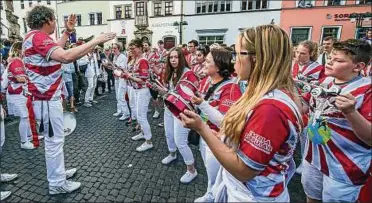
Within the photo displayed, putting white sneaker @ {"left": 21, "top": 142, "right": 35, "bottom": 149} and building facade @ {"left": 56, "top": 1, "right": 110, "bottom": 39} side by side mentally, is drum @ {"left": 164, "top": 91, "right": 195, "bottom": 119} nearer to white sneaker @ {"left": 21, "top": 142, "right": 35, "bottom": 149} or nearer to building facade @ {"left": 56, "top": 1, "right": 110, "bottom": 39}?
white sneaker @ {"left": 21, "top": 142, "right": 35, "bottom": 149}

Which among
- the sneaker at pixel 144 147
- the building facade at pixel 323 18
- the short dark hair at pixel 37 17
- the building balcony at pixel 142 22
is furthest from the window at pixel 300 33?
the short dark hair at pixel 37 17

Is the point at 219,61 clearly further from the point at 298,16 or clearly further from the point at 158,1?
the point at 158,1

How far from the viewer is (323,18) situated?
72.8 feet

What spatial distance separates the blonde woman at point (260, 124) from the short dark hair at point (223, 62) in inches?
53.1

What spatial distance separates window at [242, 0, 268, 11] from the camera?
24141 mm

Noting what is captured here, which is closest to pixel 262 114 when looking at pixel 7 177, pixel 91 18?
pixel 7 177

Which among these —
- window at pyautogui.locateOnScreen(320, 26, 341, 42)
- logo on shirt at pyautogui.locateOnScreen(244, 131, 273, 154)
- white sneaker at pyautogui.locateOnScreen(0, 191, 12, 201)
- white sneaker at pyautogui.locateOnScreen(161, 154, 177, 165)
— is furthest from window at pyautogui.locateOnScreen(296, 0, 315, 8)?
white sneaker at pyautogui.locateOnScreen(0, 191, 12, 201)

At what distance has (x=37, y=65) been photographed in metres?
3.02

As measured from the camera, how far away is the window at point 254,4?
24.1 metres

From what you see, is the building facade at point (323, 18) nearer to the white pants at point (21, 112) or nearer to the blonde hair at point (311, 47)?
the blonde hair at point (311, 47)

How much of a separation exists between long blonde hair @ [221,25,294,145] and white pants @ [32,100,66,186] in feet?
9.11

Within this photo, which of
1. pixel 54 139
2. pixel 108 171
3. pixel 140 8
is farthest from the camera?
pixel 140 8

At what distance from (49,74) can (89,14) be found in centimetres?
3613

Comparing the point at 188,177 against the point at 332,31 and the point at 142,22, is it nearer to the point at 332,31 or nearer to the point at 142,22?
the point at 332,31
